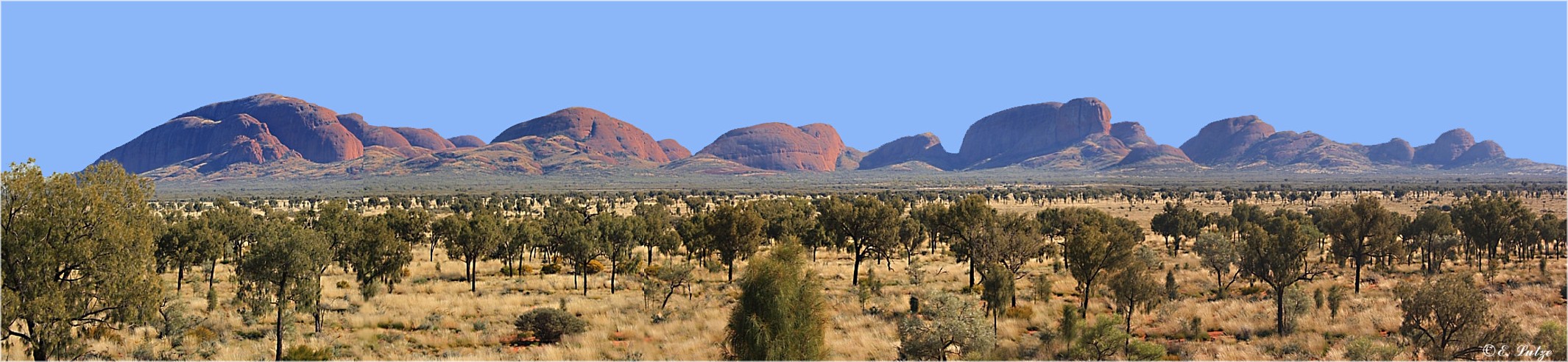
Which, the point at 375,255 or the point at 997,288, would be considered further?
the point at 375,255

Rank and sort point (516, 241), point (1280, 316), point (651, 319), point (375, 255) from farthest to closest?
1. point (516, 241)
2. point (375, 255)
3. point (651, 319)
4. point (1280, 316)

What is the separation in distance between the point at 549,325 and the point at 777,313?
10134 millimetres

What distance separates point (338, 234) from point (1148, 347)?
3478 centimetres

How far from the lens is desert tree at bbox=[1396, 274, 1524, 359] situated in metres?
17.3

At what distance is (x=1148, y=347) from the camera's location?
1969 cm

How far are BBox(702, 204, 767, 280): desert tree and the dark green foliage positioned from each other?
1314 centimetres

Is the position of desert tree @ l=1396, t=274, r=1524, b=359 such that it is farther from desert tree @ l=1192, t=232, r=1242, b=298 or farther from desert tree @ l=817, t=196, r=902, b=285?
desert tree @ l=817, t=196, r=902, b=285

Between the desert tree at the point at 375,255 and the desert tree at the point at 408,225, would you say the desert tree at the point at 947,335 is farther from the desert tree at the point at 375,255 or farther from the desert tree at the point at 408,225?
the desert tree at the point at 408,225

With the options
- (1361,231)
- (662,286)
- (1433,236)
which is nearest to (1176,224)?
(1433,236)

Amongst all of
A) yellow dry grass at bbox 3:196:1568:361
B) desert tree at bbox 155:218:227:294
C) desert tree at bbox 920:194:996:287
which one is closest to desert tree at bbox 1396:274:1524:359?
yellow dry grass at bbox 3:196:1568:361

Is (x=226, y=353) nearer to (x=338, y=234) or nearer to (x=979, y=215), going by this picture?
(x=338, y=234)

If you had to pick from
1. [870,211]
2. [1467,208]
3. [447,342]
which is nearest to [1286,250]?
[870,211]

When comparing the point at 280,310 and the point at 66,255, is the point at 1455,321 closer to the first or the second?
the point at 280,310

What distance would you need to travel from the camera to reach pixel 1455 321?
17.7 metres
